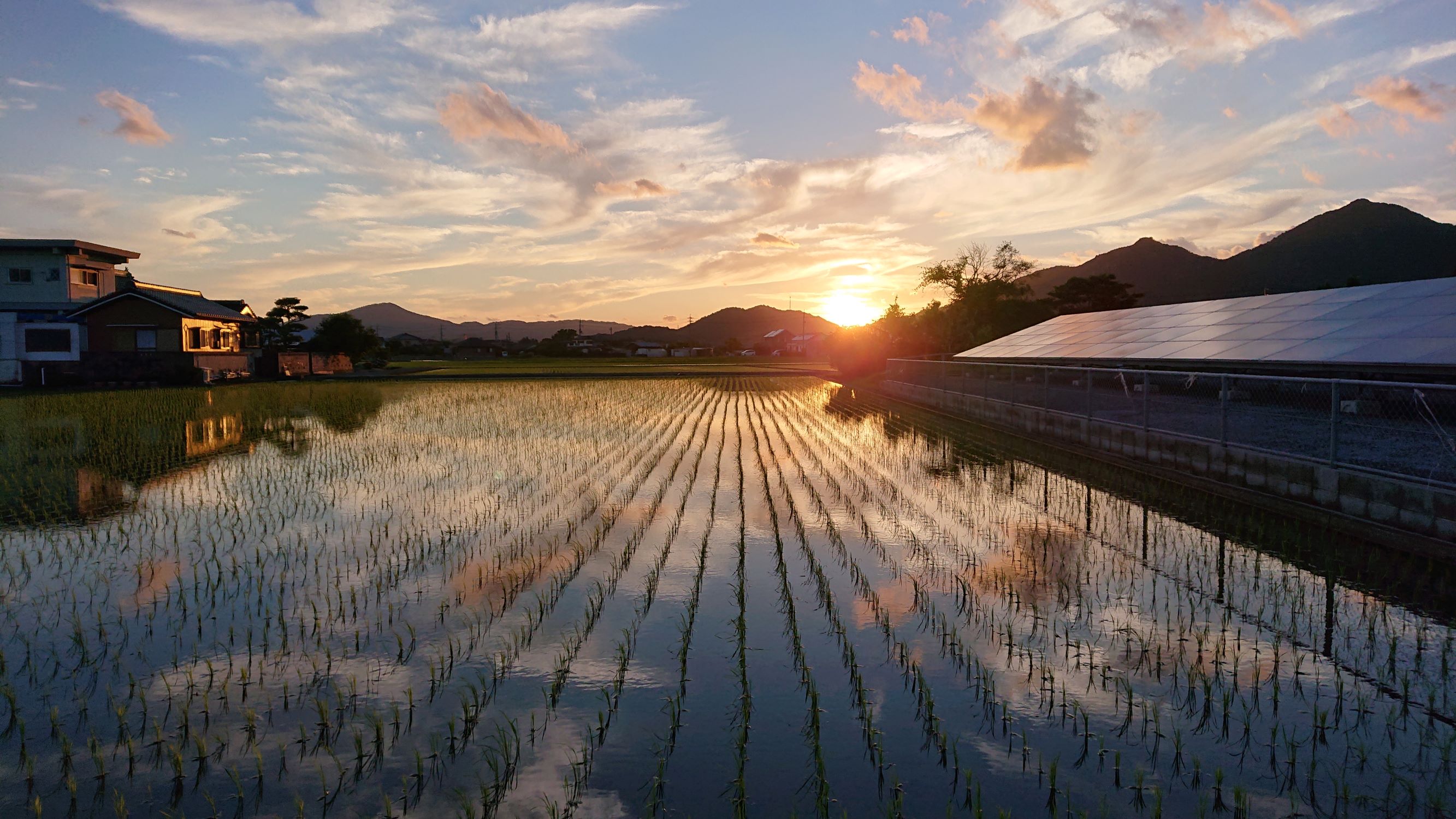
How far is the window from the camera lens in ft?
120

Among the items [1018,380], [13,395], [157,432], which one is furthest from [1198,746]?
[13,395]

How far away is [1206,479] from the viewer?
11711mm

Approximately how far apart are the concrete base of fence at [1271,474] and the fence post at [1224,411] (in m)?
0.15

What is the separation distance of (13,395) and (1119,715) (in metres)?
41.0

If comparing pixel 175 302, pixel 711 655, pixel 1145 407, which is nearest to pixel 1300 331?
pixel 1145 407

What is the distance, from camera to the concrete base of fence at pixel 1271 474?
789 centimetres

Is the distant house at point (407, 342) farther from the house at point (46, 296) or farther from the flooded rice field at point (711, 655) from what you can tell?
the flooded rice field at point (711, 655)

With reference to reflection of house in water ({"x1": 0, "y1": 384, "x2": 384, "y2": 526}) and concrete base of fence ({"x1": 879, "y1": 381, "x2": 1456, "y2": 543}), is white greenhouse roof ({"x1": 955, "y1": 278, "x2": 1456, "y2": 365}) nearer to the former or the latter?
concrete base of fence ({"x1": 879, "y1": 381, "x2": 1456, "y2": 543})

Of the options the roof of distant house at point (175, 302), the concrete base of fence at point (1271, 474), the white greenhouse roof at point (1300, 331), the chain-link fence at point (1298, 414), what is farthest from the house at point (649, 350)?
the chain-link fence at point (1298, 414)

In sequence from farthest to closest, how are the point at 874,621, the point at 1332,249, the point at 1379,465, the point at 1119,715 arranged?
the point at 1332,249 < the point at 1379,465 < the point at 874,621 < the point at 1119,715

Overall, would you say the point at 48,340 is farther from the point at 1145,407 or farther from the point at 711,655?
the point at 1145,407

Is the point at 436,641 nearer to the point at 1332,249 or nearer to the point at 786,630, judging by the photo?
the point at 786,630

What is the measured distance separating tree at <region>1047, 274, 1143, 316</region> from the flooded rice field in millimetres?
52926

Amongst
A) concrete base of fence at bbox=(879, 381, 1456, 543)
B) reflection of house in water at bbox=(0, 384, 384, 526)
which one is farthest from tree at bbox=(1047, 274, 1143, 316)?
reflection of house in water at bbox=(0, 384, 384, 526)
